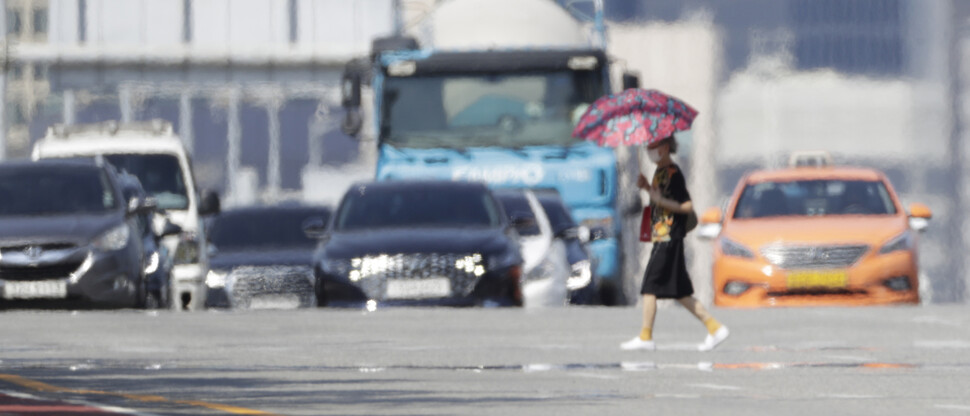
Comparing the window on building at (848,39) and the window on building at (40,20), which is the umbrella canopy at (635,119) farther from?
the window on building at (40,20)

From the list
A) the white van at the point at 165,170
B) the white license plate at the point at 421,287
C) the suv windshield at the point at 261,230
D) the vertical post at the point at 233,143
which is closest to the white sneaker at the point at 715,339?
the white license plate at the point at 421,287

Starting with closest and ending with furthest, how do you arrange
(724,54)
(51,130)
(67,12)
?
(51,130)
(724,54)
(67,12)

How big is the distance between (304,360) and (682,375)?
256 cm

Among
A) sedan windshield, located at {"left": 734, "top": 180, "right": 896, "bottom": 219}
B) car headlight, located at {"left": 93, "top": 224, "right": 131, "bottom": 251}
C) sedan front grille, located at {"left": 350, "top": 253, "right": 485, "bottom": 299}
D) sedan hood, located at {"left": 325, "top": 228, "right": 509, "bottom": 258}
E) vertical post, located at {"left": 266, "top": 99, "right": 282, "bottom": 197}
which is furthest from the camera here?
vertical post, located at {"left": 266, "top": 99, "right": 282, "bottom": 197}

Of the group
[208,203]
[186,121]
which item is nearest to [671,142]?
[208,203]

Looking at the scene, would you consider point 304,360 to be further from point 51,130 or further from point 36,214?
point 51,130

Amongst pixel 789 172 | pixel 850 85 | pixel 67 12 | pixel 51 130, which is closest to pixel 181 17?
pixel 67 12

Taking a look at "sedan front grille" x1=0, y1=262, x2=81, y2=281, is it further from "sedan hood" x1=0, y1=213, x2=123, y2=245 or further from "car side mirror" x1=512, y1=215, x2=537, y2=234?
"car side mirror" x1=512, y1=215, x2=537, y2=234

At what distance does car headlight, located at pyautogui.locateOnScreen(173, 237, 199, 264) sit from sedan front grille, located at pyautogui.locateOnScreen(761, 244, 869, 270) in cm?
619

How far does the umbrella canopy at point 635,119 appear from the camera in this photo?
1677 cm

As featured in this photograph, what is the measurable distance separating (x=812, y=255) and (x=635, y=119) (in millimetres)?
7946

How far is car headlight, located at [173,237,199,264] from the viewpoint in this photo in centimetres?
2714

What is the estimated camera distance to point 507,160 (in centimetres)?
2789

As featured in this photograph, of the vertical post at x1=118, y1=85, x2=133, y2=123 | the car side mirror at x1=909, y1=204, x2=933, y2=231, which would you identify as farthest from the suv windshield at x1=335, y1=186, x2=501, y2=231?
the vertical post at x1=118, y1=85, x2=133, y2=123
